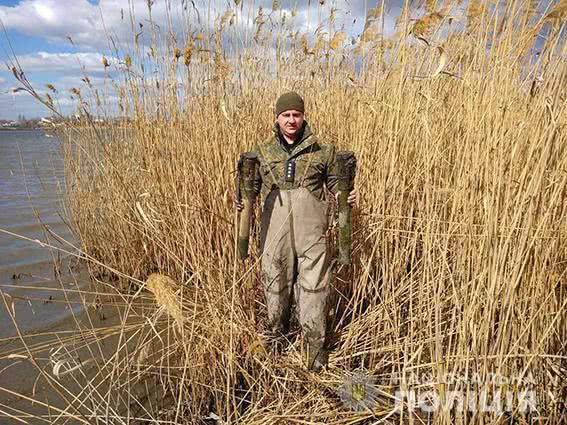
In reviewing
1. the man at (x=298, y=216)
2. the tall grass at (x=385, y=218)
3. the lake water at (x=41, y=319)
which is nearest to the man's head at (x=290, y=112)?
the man at (x=298, y=216)

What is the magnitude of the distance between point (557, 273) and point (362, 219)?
105 centimetres

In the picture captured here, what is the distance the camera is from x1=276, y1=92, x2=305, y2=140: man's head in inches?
73.9

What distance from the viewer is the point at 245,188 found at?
1978mm

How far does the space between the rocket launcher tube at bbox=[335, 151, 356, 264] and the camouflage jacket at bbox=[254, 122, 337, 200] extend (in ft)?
0.20

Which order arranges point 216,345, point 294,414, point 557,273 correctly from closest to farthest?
point 557,273, point 294,414, point 216,345

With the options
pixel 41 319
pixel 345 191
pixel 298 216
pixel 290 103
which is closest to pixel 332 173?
pixel 345 191

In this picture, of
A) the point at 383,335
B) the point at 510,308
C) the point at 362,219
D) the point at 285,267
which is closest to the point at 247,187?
the point at 285,267

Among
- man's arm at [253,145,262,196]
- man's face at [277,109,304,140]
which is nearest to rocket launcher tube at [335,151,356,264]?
man's face at [277,109,304,140]

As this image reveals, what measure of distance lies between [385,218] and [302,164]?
21.5 inches

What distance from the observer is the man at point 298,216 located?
189cm

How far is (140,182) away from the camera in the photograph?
312 centimetres

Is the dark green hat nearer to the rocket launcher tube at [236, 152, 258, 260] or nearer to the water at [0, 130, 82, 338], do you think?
the rocket launcher tube at [236, 152, 258, 260]

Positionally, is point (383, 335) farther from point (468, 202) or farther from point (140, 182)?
point (140, 182)

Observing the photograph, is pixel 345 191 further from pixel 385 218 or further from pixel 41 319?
pixel 41 319
